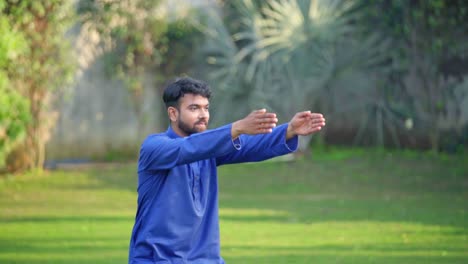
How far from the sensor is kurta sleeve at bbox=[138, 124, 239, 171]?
15.4 feet

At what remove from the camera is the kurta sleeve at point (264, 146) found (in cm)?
507

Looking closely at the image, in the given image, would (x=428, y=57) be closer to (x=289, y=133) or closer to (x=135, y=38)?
(x=135, y=38)

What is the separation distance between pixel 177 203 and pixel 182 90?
63cm

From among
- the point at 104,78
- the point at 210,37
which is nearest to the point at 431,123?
the point at 210,37

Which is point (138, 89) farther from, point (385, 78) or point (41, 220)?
point (41, 220)

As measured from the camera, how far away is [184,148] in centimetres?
480

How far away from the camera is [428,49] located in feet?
64.3

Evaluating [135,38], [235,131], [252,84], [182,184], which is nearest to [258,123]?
[235,131]

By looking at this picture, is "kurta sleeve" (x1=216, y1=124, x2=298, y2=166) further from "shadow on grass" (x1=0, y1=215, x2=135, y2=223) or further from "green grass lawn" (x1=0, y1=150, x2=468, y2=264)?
"shadow on grass" (x1=0, y1=215, x2=135, y2=223)

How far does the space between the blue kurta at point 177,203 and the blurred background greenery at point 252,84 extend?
9665mm

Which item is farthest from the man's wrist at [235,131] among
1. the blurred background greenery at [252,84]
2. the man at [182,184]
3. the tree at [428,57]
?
the tree at [428,57]

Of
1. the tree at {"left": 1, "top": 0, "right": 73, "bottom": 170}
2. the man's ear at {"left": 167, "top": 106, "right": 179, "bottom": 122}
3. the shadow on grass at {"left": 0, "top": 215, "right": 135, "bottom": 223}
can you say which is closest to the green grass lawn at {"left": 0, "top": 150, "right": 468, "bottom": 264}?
the shadow on grass at {"left": 0, "top": 215, "right": 135, "bottom": 223}

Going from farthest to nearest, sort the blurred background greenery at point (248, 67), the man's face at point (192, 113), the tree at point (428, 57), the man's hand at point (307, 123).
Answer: the tree at point (428, 57) → the blurred background greenery at point (248, 67) → the man's face at point (192, 113) → the man's hand at point (307, 123)

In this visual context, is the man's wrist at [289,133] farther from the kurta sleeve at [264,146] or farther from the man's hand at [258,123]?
the man's hand at [258,123]
